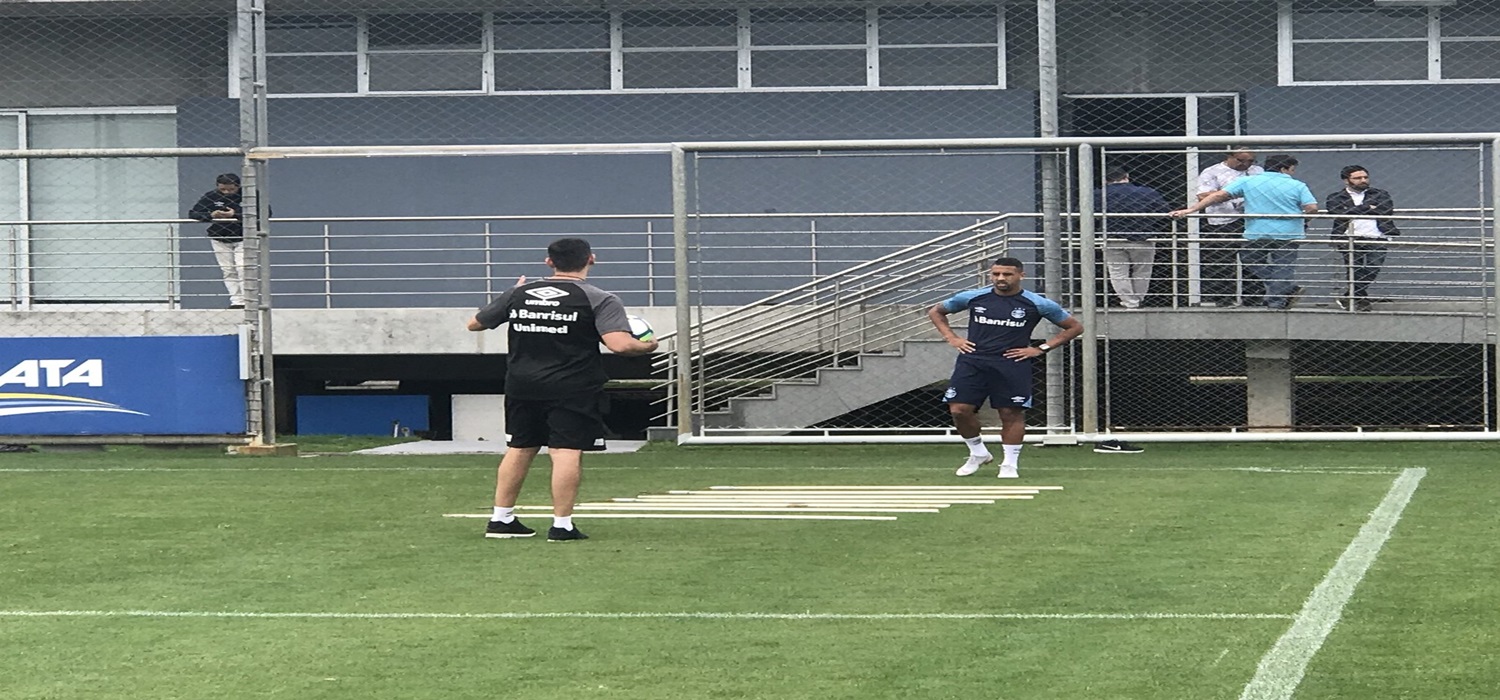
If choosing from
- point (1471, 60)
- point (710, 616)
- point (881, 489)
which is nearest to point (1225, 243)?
point (881, 489)

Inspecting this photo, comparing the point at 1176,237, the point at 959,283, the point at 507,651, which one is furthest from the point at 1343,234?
the point at 507,651

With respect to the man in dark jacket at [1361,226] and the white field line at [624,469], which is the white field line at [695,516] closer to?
the white field line at [624,469]

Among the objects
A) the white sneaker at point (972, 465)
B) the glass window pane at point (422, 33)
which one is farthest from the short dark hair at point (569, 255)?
the glass window pane at point (422, 33)

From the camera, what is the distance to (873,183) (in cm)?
2139

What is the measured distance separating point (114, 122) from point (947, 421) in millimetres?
9284

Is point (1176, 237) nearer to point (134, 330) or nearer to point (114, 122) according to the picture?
point (134, 330)

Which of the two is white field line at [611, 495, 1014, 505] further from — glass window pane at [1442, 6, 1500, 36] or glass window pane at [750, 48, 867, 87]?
glass window pane at [1442, 6, 1500, 36]

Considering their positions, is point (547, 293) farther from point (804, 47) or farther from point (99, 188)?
point (99, 188)

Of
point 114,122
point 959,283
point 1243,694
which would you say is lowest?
point 1243,694

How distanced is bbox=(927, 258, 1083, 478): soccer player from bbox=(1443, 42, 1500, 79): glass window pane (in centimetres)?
909

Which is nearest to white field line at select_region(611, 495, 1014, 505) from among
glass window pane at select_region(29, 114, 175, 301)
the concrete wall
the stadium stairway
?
the stadium stairway

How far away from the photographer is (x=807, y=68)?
22.2 metres

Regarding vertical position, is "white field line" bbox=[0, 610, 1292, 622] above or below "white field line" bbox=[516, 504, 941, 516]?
below

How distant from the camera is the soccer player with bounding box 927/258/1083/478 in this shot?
44.8 ft
